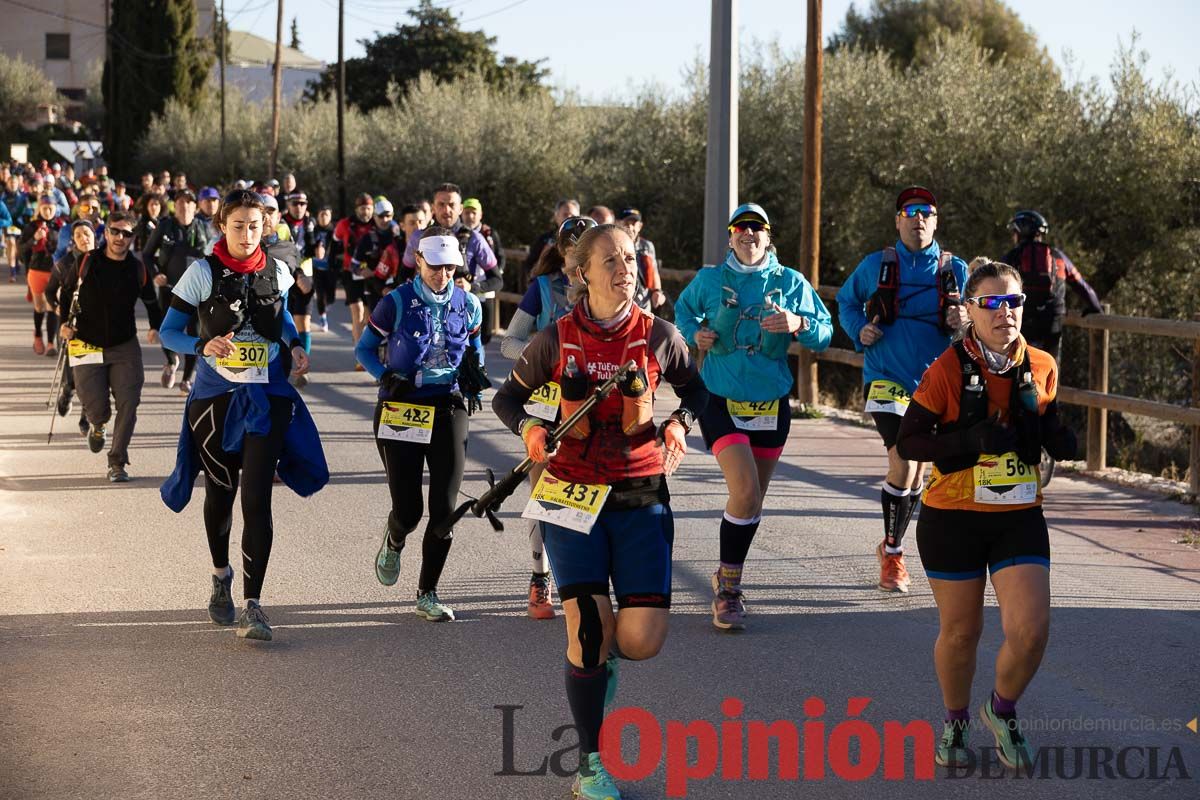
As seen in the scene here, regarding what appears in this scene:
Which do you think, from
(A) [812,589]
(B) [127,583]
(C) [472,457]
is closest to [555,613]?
(A) [812,589]

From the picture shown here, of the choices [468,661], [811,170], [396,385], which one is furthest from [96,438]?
[811,170]

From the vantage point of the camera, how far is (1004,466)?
512 centimetres

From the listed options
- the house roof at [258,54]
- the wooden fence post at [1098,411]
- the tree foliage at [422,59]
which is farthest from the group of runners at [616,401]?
the house roof at [258,54]

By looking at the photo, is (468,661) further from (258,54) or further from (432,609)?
(258,54)

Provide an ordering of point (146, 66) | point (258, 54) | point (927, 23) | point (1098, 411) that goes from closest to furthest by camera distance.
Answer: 1. point (1098, 411)
2. point (927, 23)
3. point (146, 66)
4. point (258, 54)

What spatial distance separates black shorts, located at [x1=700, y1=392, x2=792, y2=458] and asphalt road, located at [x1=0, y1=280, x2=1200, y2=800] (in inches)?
32.3

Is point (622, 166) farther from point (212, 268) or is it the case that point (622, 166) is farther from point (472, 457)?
point (212, 268)

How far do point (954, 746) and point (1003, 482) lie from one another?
0.93 metres

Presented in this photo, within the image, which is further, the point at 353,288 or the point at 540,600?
the point at 353,288

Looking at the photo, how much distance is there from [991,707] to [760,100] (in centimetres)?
2097

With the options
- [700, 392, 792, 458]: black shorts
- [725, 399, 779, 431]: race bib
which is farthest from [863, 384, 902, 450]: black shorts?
[725, 399, 779, 431]: race bib

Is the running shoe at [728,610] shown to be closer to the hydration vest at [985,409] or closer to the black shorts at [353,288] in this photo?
the hydration vest at [985,409]

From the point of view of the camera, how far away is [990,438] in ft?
16.6

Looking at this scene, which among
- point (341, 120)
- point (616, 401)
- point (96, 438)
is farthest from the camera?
point (341, 120)
